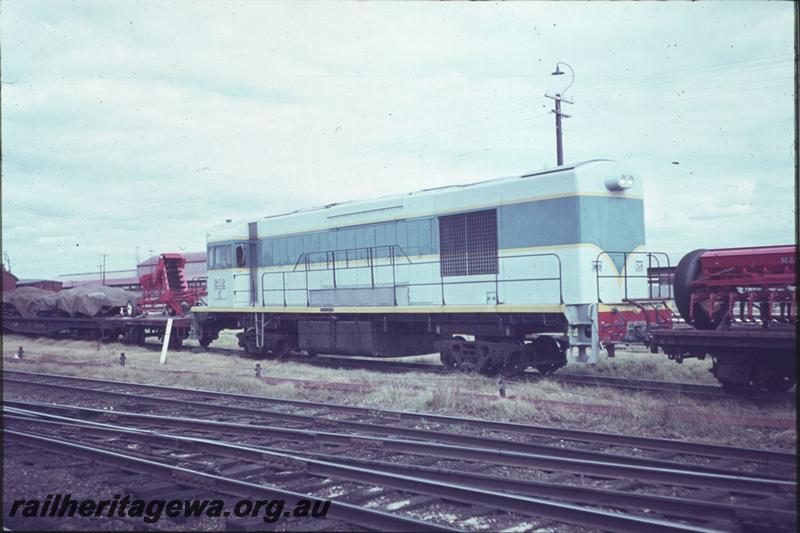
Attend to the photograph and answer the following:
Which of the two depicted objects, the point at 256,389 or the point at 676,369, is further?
the point at 676,369

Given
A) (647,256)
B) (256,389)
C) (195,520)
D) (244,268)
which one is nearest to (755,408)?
(647,256)

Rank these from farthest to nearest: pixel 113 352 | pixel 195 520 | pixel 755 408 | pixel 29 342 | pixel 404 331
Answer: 1. pixel 29 342
2. pixel 113 352
3. pixel 404 331
4. pixel 755 408
5. pixel 195 520

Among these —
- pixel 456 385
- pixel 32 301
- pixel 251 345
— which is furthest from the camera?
pixel 32 301

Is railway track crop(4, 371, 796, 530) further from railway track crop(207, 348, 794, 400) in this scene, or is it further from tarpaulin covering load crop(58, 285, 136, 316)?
tarpaulin covering load crop(58, 285, 136, 316)

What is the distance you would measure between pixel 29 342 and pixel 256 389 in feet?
60.1

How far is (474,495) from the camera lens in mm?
5855

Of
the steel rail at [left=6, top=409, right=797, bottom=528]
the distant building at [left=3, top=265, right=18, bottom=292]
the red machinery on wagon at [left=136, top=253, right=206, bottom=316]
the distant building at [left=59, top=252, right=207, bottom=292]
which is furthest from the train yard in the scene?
the distant building at [left=59, top=252, right=207, bottom=292]

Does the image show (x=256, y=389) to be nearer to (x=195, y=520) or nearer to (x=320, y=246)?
(x=320, y=246)

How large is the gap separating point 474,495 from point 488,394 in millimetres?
5363

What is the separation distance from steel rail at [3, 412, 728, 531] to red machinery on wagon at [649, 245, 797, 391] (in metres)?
5.37

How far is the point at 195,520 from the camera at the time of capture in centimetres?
554

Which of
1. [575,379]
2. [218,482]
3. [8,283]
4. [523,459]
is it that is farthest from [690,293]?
[8,283]

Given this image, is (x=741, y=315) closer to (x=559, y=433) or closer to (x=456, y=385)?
(x=559, y=433)

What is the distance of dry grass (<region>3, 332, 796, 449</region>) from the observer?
8750mm
